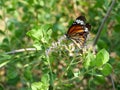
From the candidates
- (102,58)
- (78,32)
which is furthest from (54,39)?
(102,58)

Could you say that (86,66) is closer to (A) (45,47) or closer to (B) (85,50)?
(B) (85,50)

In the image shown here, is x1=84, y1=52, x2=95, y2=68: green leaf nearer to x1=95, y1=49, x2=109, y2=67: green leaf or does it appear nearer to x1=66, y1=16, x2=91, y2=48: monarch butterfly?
x1=95, y1=49, x2=109, y2=67: green leaf

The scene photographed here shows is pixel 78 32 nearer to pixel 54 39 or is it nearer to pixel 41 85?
pixel 41 85

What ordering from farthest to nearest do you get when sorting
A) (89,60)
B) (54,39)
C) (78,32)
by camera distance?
1. (54,39)
2. (78,32)
3. (89,60)

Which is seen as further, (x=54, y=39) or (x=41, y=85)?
(x=54, y=39)

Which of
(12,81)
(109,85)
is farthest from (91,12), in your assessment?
(12,81)

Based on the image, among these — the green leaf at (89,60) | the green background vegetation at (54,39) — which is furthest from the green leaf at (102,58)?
the green background vegetation at (54,39)

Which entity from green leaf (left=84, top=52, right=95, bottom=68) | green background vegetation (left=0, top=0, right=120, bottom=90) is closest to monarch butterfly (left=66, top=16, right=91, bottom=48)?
green background vegetation (left=0, top=0, right=120, bottom=90)

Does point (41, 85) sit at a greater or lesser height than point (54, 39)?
lesser
